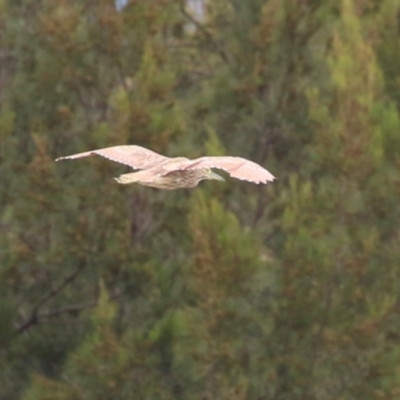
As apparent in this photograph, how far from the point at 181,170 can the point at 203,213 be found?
3094 millimetres

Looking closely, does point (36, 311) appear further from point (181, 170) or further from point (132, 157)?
point (181, 170)

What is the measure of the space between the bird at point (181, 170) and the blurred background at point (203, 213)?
9.06 feet

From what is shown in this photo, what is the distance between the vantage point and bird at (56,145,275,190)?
4398 millimetres

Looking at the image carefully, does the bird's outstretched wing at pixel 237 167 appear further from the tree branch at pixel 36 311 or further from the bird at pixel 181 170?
the tree branch at pixel 36 311

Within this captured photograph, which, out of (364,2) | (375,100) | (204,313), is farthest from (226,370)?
(364,2)

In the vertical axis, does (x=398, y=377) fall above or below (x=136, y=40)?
below

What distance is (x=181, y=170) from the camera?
4.59 metres

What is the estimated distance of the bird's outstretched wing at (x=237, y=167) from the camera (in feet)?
14.1

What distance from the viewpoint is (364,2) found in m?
8.92

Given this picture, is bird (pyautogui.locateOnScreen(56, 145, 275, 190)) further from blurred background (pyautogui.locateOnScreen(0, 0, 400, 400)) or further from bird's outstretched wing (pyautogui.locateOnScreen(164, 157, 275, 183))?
blurred background (pyautogui.locateOnScreen(0, 0, 400, 400))

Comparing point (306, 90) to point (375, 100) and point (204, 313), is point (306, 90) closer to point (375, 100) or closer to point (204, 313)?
point (375, 100)

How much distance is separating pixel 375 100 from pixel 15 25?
211 centimetres

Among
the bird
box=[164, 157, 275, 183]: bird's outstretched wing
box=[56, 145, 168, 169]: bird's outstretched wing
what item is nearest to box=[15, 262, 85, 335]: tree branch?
box=[56, 145, 168, 169]: bird's outstretched wing

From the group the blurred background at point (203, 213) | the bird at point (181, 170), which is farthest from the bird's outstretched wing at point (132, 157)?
the blurred background at point (203, 213)
